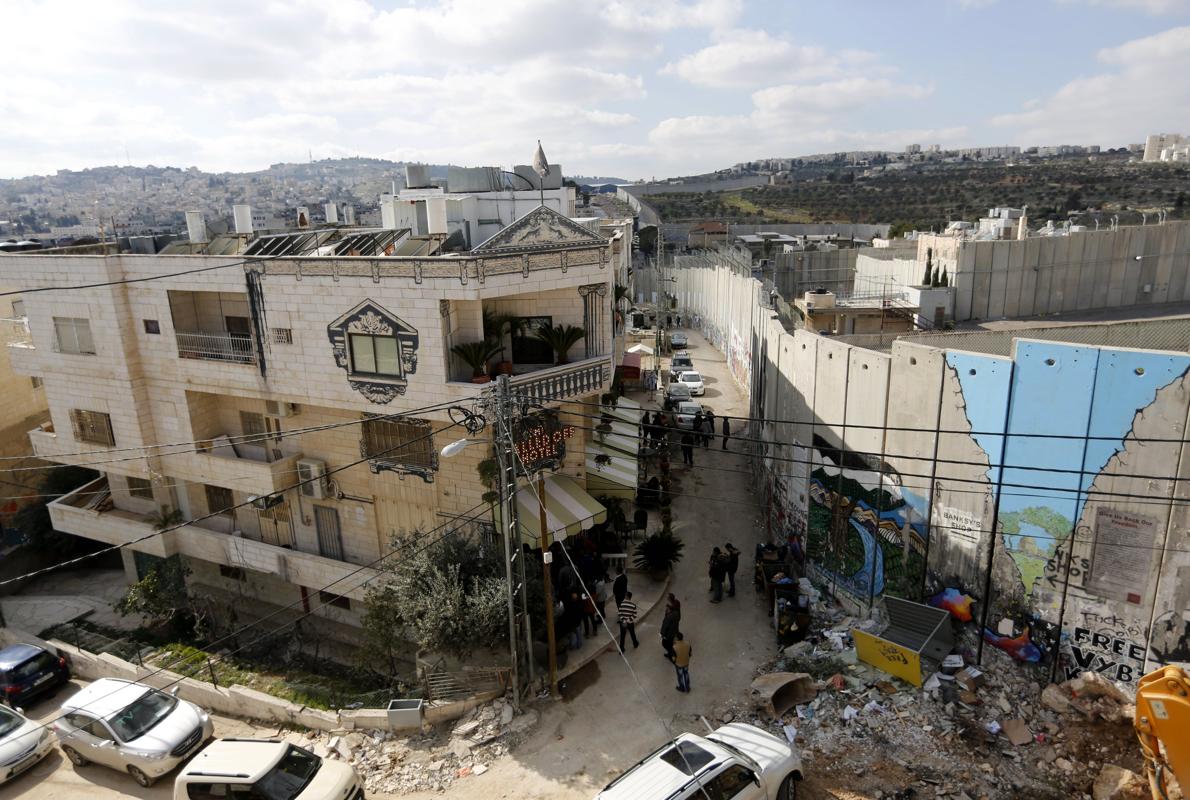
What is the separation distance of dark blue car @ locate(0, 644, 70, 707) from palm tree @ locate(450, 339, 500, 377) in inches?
544

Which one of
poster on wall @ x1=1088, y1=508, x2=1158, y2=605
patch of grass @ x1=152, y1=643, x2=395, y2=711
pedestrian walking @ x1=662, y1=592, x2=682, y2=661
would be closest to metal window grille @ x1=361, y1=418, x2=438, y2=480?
patch of grass @ x1=152, y1=643, x2=395, y2=711

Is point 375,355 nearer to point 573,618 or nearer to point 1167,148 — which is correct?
point 573,618

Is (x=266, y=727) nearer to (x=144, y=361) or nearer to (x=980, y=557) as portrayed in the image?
(x=144, y=361)

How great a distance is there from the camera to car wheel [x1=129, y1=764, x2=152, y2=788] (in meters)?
14.3

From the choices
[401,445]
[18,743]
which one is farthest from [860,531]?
[18,743]

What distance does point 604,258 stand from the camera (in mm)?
18734

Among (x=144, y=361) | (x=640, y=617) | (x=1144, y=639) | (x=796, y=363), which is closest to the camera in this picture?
(x=1144, y=639)

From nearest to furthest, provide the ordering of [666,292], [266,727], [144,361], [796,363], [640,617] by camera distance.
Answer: [266,727] → [640,617] → [796,363] → [144,361] → [666,292]

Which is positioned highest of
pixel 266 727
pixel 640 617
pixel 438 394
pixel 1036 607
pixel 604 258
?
pixel 604 258

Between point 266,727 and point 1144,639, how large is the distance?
1694 centimetres

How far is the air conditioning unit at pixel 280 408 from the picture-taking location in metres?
20.2

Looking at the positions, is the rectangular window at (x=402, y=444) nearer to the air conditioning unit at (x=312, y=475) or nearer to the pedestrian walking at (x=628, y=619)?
the air conditioning unit at (x=312, y=475)

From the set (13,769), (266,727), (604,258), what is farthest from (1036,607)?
(13,769)

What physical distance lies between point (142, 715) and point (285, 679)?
366cm
